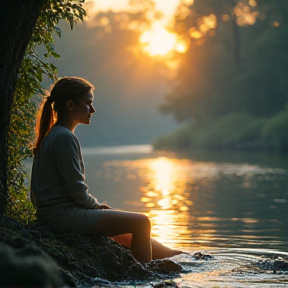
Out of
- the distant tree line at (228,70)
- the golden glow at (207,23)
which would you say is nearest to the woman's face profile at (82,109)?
the distant tree line at (228,70)

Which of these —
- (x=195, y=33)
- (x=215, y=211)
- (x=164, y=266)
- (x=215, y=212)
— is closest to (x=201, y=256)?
(x=164, y=266)

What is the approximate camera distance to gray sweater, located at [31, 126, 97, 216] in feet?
Result: 18.1

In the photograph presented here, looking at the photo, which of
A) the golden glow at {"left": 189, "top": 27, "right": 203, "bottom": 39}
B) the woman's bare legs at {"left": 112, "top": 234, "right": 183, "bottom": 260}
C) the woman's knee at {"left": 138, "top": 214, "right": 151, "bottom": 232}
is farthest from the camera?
the golden glow at {"left": 189, "top": 27, "right": 203, "bottom": 39}

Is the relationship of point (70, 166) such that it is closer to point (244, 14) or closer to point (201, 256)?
point (201, 256)

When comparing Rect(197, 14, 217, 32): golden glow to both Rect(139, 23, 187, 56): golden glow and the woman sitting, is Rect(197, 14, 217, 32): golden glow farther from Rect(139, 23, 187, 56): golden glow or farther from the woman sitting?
the woman sitting

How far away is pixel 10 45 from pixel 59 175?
1146 mm

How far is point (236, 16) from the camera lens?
171 ft

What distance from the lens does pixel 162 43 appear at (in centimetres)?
6178

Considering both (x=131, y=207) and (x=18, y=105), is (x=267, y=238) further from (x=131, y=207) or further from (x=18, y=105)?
(x=131, y=207)

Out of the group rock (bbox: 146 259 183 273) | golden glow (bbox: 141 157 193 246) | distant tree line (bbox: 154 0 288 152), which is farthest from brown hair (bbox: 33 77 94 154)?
distant tree line (bbox: 154 0 288 152)

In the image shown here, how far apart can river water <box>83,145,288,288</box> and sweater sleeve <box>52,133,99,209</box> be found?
A: 0.97m

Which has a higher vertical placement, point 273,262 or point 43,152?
point 43,152

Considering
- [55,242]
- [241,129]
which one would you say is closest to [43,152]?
[55,242]

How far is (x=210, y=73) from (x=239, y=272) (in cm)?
4757
